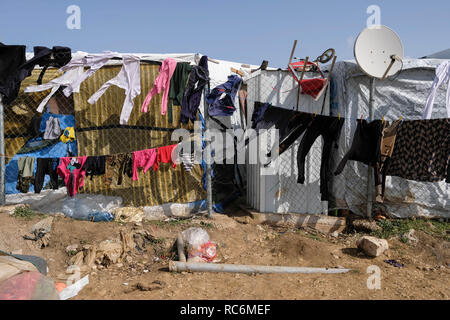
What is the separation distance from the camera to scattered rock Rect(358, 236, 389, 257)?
189 inches

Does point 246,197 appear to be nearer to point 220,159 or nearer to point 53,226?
point 220,159

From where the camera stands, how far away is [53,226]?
17.5 ft

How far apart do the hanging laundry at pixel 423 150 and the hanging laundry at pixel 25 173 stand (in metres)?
6.82

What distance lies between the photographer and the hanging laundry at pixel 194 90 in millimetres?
5688

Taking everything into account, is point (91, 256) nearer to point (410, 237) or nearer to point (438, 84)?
point (410, 237)

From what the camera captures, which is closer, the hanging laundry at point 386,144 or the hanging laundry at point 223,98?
the hanging laundry at point 386,144

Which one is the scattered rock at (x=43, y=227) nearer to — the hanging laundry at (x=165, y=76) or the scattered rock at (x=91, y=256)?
the scattered rock at (x=91, y=256)

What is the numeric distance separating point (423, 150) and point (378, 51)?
2.00 meters

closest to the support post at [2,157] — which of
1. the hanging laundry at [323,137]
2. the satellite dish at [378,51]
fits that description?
the hanging laundry at [323,137]

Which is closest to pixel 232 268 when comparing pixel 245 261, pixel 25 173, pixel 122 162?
pixel 245 261

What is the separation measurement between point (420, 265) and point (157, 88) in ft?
18.1

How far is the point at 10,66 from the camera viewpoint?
568cm

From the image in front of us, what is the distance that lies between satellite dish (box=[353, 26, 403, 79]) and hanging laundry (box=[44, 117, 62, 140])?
19.9ft
